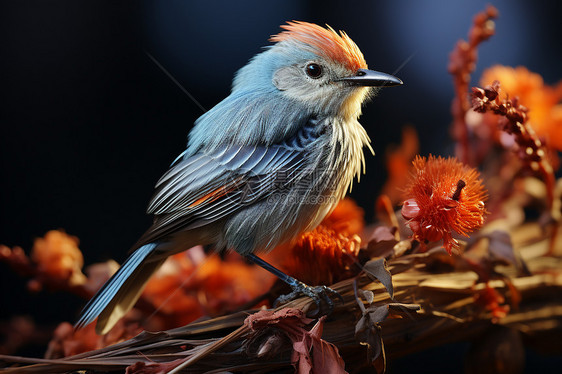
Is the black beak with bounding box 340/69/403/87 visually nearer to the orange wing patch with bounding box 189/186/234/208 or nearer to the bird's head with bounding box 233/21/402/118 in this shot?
the bird's head with bounding box 233/21/402/118

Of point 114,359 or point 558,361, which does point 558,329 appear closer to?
point 558,361

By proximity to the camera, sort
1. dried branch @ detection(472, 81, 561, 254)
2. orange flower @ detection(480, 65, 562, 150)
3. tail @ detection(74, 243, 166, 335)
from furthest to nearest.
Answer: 1. orange flower @ detection(480, 65, 562, 150)
2. tail @ detection(74, 243, 166, 335)
3. dried branch @ detection(472, 81, 561, 254)

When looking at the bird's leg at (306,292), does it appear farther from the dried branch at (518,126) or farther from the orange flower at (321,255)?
the dried branch at (518,126)

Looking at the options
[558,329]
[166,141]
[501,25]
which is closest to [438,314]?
[558,329]

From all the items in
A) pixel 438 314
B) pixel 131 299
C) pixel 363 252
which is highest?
pixel 131 299

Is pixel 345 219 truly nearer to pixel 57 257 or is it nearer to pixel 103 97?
pixel 57 257

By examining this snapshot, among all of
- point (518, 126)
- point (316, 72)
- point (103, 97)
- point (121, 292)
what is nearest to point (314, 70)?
point (316, 72)

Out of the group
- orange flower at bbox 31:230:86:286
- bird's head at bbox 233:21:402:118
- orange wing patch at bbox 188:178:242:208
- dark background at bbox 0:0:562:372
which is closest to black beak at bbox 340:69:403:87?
bird's head at bbox 233:21:402:118
